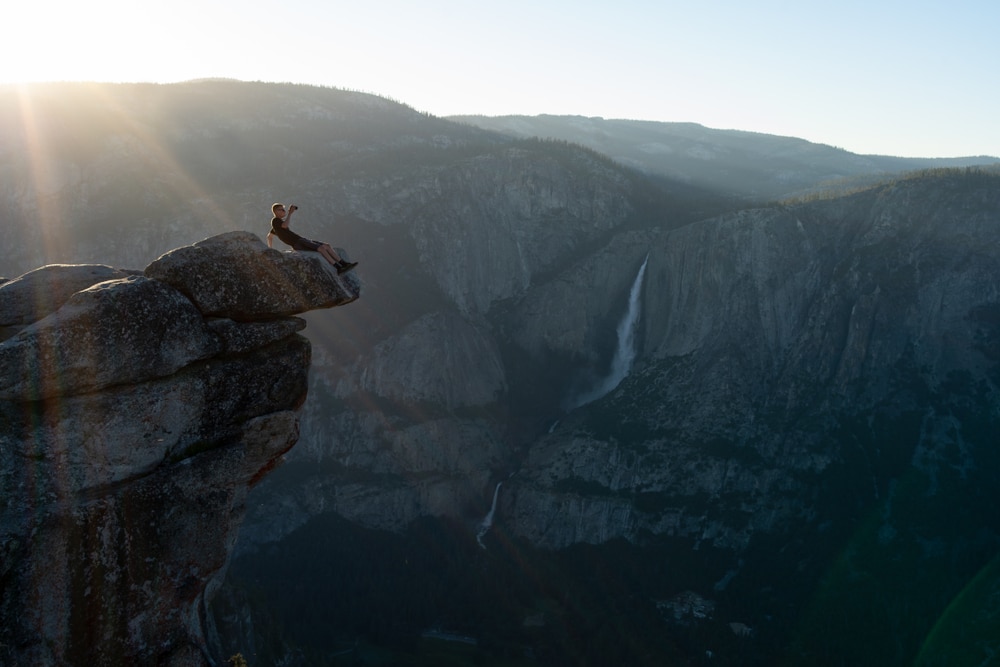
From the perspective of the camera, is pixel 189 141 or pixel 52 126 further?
pixel 189 141

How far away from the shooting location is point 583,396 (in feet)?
388

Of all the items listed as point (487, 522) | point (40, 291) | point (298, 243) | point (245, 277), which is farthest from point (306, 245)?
point (487, 522)

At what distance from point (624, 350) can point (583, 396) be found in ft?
32.3

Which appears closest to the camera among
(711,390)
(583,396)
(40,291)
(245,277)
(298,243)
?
(40,291)

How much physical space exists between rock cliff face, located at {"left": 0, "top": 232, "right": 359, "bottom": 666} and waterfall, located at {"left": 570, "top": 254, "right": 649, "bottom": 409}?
96.3 meters

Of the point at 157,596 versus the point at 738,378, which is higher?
the point at 157,596

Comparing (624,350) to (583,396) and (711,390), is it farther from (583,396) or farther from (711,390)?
(711,390)

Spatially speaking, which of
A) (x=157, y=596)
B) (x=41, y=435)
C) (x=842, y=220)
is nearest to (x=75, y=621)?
(x=157, y=596)

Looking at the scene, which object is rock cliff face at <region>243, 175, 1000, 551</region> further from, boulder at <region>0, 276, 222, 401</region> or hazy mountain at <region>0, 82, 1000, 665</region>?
boulder at <region>0, 276, 222, 401</region>

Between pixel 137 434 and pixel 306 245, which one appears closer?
pixel 137 434

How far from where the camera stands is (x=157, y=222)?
10812 centimetres

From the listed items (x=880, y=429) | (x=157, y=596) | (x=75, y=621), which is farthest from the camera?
(x=880, y=429)

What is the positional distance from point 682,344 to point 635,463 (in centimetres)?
2140

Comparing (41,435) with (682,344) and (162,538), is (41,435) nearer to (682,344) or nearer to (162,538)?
(162,538)
